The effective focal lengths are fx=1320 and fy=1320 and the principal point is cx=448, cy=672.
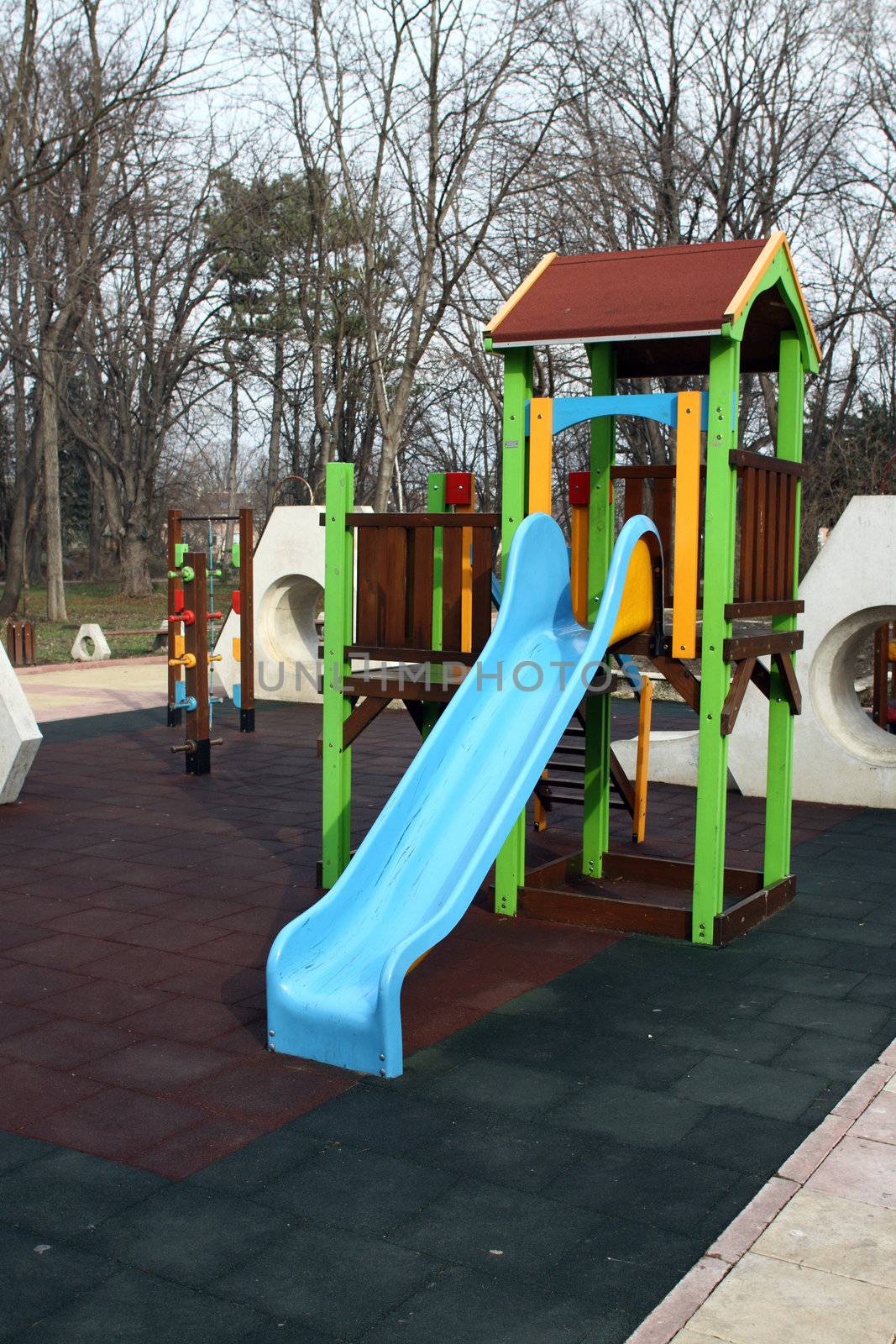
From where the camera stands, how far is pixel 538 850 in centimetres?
780

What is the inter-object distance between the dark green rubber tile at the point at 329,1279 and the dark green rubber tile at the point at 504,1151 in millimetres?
486

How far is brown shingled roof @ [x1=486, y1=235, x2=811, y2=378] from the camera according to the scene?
5.64 m

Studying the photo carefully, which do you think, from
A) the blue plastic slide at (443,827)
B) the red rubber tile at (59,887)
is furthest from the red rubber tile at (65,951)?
the blue plastic slide at (443,827)

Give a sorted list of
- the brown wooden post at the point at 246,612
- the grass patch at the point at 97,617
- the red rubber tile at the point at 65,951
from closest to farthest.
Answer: the red rubber tile at the point at 65,951
the brown wooden post at the point at 246,612
the grass patch at the point at 97,617

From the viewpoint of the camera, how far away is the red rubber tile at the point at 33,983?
514 centimetres

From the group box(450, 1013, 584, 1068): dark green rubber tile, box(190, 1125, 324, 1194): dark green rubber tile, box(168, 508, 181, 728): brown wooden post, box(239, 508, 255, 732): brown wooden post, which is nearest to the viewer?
box(190, 1125, 324, 1194): dark green rubber tile

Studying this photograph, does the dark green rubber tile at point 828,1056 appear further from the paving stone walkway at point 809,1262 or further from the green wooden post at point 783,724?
the green wooden post at point 783,724

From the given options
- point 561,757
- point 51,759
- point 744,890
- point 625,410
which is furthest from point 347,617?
point 51,759

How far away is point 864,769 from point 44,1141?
22.9 feet

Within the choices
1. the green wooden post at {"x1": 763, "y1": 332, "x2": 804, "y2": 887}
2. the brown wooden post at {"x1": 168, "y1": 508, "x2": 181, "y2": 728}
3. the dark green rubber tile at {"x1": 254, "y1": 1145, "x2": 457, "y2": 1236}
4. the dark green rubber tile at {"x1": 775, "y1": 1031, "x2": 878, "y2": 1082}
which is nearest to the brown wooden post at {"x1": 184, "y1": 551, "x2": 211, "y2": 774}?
the brown wooden post at {"x1": 168, "y1": 508, "x2": 181, "y2": 728}

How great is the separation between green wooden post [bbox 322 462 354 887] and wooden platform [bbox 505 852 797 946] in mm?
967

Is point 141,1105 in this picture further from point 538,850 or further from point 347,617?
point 538,850

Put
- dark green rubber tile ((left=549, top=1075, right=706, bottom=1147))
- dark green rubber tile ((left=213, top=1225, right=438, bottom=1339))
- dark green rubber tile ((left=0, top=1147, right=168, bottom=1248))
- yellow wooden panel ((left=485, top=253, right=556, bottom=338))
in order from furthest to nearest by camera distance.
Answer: yellow wooden panel ((left=485, top=253, right=556, bottom=338)) < dark green rubber tile ((left=549, top=1075, right=706, bottom=1147)) < dark green rubber tile ((left=0, top=1147, right=168, bottom=1248)) < dark green rubber tile ((left=213, top=1225, right=438, bottom=1339))

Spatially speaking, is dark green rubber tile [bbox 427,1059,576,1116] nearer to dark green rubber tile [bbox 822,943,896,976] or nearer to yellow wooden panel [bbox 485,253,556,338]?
dark green rubber tile [bbox 822,943,896,976]
